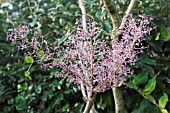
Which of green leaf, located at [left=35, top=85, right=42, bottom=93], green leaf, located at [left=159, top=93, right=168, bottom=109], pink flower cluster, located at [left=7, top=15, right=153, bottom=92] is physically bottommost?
green leaf, located at [left=35, top=85, right=42, bottom=93]

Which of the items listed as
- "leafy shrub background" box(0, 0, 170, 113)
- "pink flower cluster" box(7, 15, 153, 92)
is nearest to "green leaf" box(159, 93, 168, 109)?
"pink flower cluster" box(7, 15, 153, 92)

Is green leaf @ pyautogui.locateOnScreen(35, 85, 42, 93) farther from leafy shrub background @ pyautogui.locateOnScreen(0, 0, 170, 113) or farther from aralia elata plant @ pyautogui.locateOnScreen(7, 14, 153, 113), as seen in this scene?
aralia elata plant @ pyautogui.locateOnScreen(7, 14, 153, 113)

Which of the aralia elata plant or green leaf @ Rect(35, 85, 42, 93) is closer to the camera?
the aralia elata plant

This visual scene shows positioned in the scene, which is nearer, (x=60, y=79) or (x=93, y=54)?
(x=93, y=54)

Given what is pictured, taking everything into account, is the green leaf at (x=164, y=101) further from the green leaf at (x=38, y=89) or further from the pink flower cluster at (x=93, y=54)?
the green leaf at (x=38, y=89)

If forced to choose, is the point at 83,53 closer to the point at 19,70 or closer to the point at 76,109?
the point at 76,109

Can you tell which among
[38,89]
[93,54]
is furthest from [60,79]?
[93,54]

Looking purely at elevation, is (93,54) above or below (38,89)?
above

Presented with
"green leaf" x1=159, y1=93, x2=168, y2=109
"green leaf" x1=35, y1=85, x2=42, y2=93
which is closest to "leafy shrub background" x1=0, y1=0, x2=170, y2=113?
"green leaf" x1=35, y1=85, x2=42, y2=93

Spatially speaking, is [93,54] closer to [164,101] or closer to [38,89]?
[164,101]

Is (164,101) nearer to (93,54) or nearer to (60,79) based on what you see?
(93,54)

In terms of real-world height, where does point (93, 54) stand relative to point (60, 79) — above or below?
above

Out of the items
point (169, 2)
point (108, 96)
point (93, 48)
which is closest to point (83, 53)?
point (93, 48)

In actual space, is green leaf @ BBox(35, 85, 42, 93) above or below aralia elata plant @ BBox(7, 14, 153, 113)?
below
